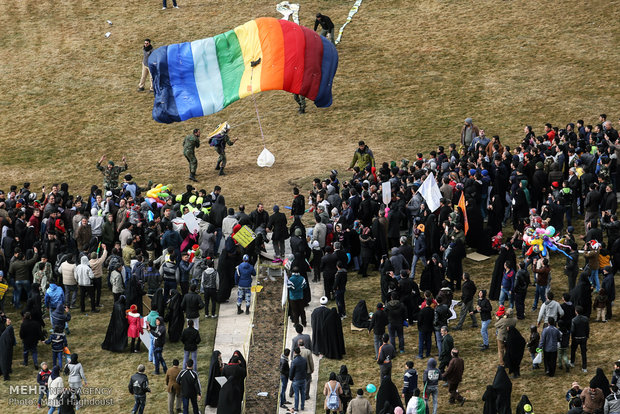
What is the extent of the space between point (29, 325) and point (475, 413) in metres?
11.2

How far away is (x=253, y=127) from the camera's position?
44438mm

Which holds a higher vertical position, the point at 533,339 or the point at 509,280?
the point at 509,280

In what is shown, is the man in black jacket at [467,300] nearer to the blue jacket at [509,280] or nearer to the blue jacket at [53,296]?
the blue jacket at [509,280]

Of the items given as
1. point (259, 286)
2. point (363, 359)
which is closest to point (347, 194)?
point (259, 286)

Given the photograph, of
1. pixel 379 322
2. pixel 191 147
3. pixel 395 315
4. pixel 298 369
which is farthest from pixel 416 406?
pixel 191 147

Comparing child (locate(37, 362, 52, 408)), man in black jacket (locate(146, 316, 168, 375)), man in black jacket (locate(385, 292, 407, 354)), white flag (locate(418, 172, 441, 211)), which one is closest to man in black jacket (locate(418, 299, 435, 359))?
man in black jacket (locate(385, 292, 407, 354))

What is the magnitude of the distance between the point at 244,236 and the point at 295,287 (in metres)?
2.95

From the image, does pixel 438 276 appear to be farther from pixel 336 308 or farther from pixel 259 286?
pixel 259 286

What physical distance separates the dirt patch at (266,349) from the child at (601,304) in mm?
8337

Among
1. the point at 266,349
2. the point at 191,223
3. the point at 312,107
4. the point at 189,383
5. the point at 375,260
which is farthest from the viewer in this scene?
the point at 312,107

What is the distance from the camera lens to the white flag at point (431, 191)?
32.2 m

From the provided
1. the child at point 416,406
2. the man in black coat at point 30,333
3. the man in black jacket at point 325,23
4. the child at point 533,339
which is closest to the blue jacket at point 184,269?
the man in black coat at point 30,333

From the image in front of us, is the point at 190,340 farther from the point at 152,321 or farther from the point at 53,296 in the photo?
the point at 53,296

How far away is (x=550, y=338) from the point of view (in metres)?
26.6
